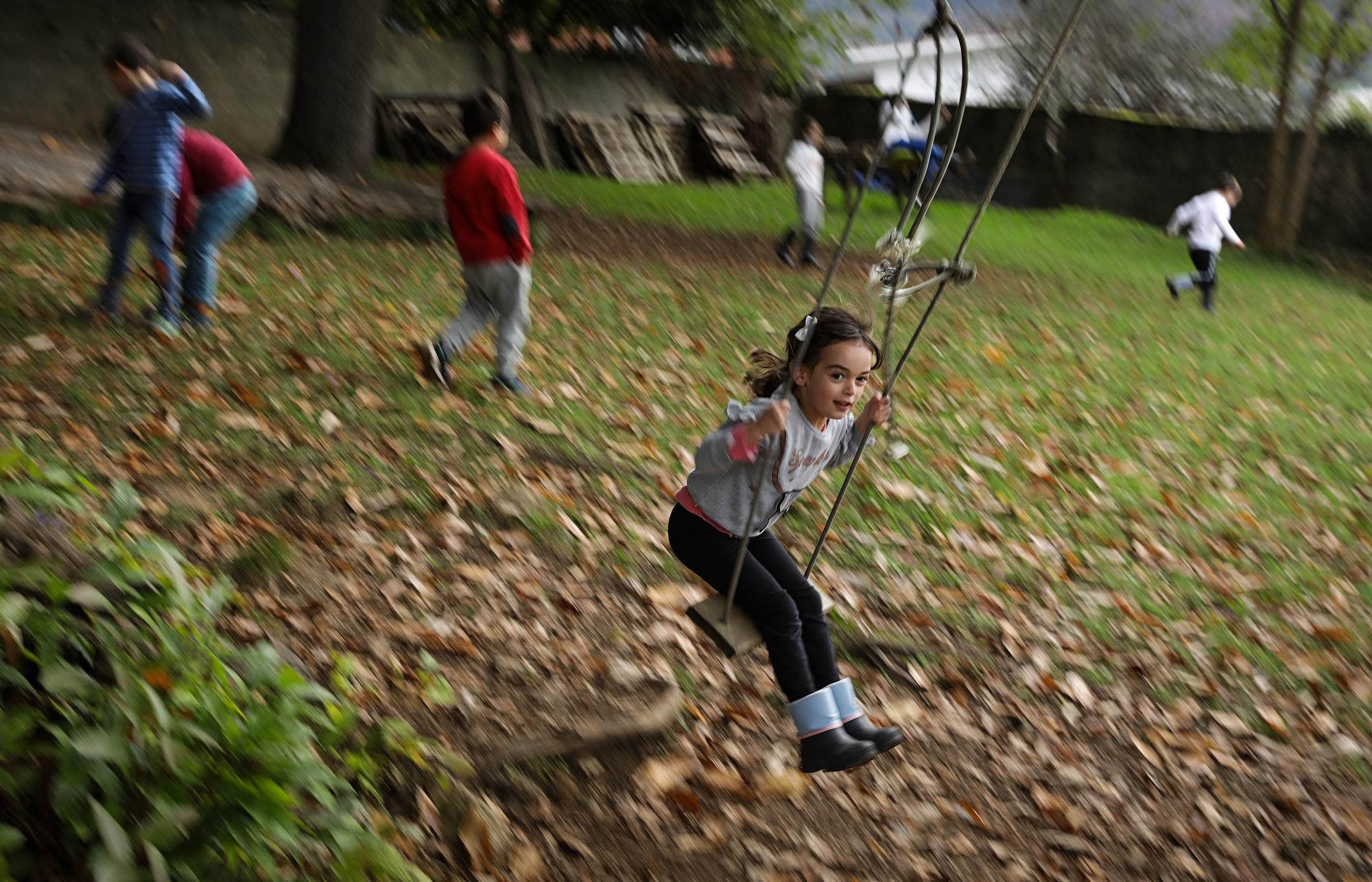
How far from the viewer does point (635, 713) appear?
13.6ft

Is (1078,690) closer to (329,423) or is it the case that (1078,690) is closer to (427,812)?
(427,812)

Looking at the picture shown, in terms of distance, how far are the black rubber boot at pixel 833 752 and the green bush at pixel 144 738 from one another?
1.45 meters

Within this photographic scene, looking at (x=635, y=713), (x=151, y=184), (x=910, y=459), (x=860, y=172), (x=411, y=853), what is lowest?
(x=860, y=172)

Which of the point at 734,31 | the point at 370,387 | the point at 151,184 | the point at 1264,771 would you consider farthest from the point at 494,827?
the point at 734,31

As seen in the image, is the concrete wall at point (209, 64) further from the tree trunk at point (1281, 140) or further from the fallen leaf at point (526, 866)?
the fallen leaf at point (526, 866)

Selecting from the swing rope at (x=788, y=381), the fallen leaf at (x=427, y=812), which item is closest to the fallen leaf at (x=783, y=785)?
the swing rope at (x=788, y=381)

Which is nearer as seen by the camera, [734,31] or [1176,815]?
[1176,815]

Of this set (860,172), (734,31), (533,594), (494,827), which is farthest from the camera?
(734,31)

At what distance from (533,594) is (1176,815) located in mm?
2542

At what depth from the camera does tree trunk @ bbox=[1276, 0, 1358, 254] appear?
71.7ft

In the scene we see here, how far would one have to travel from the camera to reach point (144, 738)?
7.89 ft

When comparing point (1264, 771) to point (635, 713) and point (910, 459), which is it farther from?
point (910, 459)

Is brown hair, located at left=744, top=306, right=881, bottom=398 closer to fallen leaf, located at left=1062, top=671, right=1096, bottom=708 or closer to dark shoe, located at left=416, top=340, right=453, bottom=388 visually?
fallen leaf, located at left=1062, top=671, right=1096, bottom=708

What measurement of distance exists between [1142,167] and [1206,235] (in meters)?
11.7
